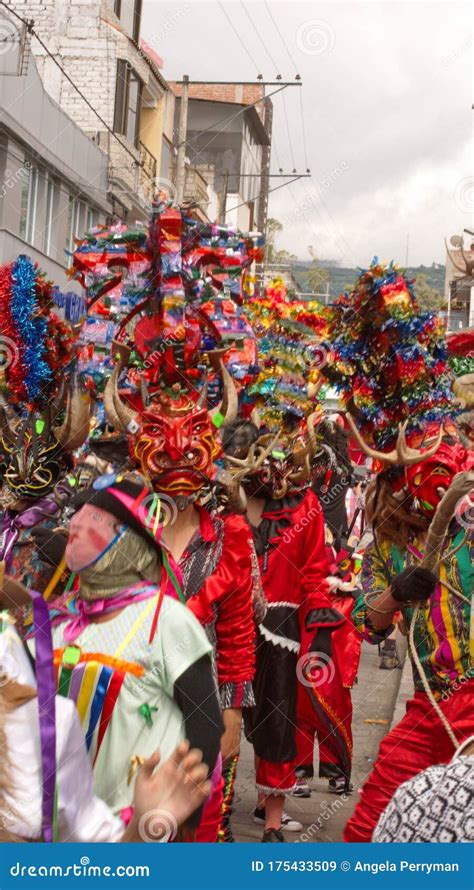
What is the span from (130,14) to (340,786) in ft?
91.0

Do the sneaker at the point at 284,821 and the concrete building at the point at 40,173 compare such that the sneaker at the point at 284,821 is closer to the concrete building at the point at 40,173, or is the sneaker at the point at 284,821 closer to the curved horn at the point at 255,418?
the curved horn at the point at 255,418

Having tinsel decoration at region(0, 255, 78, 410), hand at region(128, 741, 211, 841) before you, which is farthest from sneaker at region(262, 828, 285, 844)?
hand at region(128, 741, 211, 841)

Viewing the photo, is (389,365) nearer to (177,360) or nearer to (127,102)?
(177,360)

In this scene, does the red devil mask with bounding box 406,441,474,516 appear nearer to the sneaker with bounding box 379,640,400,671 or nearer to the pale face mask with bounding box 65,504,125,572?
the pale face mask with bounding box 65,504,125,572

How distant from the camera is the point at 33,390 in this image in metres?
6.61

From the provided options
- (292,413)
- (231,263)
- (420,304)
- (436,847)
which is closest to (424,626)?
(420,304)

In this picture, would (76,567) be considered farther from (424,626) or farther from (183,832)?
(424,626)

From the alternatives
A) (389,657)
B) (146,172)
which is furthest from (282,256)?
(389,657)

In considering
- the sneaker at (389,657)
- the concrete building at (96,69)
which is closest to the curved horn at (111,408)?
the sneaker at (389,657)

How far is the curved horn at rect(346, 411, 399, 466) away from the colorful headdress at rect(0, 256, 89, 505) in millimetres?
1490

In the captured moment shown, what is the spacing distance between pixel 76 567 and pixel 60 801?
2.57 feet

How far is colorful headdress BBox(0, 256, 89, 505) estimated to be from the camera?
6.25 metres

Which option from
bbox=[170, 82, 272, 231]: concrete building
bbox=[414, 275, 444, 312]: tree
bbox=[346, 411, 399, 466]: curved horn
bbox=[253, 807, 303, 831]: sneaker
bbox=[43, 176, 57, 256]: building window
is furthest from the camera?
bbox=[170, 82, 272, 231]: concrete building

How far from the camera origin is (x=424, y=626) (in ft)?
15.6
